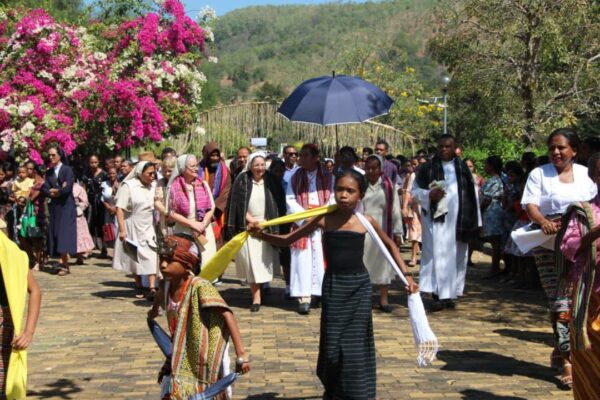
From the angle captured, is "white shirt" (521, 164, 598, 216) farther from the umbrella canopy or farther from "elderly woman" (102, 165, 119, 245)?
"elderly woman" (102, 165, 119, 245)

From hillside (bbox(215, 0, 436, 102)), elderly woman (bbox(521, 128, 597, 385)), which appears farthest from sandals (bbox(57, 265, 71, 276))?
hillside (bbox(215, 0, 436, 102))

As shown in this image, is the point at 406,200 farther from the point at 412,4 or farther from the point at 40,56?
the point at 412,4

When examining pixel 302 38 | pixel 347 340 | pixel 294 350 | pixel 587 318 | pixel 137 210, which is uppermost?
pixel 302 38

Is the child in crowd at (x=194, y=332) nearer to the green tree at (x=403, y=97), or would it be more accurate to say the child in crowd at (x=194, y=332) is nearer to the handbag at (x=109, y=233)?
the handbag at (x=109, y=233)

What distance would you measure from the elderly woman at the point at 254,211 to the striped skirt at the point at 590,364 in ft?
19.7

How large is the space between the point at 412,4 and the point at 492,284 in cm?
15905

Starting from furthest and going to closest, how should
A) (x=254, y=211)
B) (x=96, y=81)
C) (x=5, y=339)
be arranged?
1. (x=96, y=81)
2. (x=254, y=211)
3. (x=5, y=339)

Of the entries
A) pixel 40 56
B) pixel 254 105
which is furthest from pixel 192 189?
pixel 254 105

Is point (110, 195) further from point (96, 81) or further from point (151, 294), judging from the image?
point (96, 81)

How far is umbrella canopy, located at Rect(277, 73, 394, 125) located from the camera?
39.7 ft

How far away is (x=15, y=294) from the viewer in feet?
17.3

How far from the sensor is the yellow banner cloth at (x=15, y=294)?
528 centimetres

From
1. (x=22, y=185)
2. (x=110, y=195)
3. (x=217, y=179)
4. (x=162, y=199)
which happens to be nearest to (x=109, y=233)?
(x=110, y=195)

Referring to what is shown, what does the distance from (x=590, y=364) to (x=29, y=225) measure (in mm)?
12069
